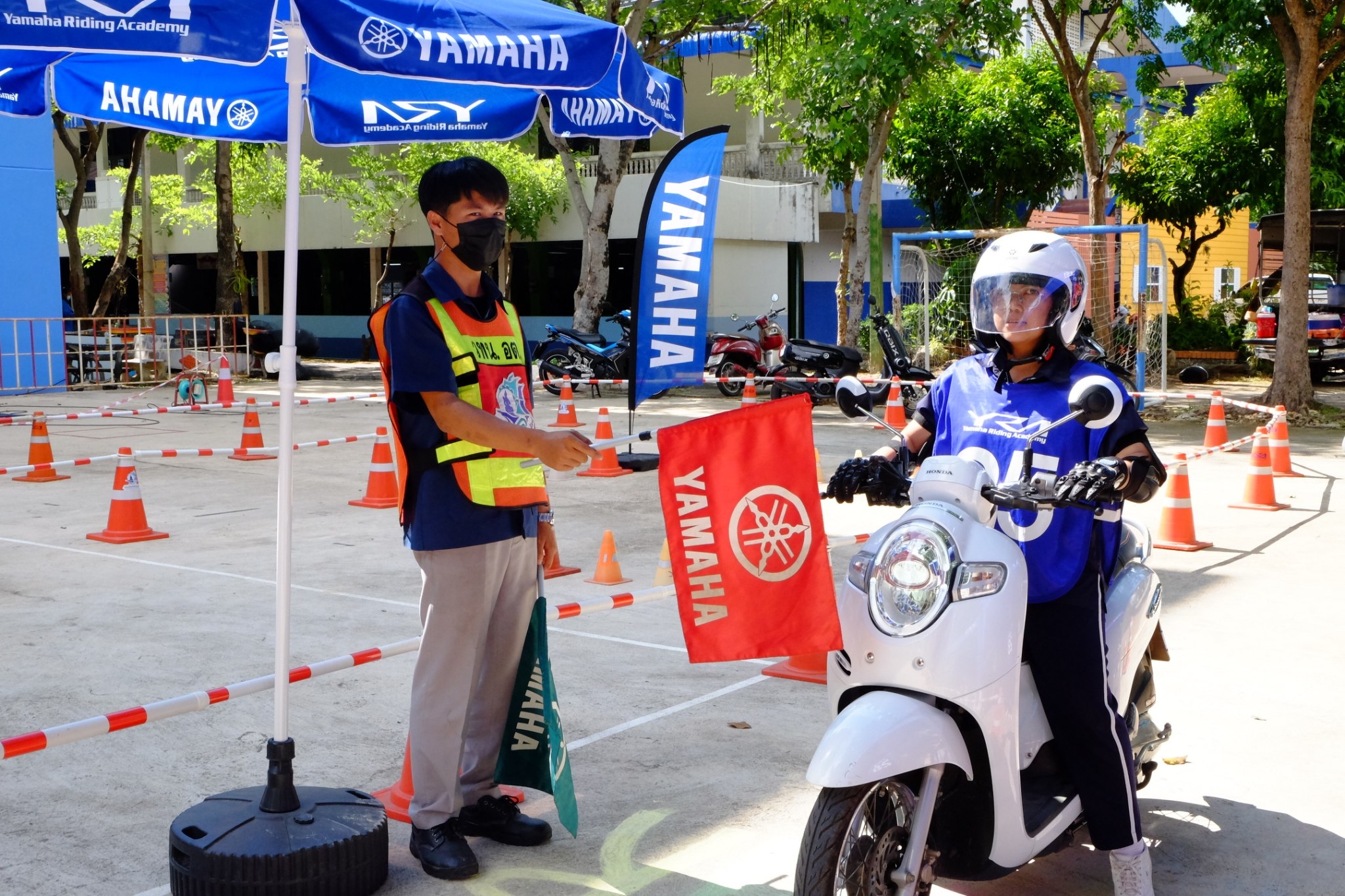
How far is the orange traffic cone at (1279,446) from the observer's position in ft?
38.5

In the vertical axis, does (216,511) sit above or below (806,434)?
below

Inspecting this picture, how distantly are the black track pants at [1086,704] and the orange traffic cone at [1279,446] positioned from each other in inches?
359

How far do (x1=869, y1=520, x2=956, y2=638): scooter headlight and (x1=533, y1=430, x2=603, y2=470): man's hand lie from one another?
34.0 inches

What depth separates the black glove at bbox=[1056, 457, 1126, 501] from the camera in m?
3.15

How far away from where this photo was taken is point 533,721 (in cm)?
406

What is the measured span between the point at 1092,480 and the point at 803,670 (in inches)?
115

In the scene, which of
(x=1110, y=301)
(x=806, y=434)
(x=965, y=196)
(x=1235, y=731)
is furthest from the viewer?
(x=965, y=196)

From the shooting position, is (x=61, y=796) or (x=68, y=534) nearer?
(x=61, y=796)

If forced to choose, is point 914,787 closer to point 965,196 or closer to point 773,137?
point 965,196

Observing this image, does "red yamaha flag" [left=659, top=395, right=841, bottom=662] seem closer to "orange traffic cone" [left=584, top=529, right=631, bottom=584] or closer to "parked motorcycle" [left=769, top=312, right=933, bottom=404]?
Answer: "orange traffic cone" [left=584, top=529, right=631, bottom=584]

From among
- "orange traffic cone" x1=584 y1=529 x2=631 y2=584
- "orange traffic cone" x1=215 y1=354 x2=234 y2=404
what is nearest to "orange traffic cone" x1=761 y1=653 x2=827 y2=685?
"orange traffic cone" x1=584 y1=529 x2=631 y2=584

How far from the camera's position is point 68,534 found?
9422 millimetres

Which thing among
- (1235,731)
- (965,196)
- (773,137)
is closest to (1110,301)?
(965,196)

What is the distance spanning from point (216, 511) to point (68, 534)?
1228mm
